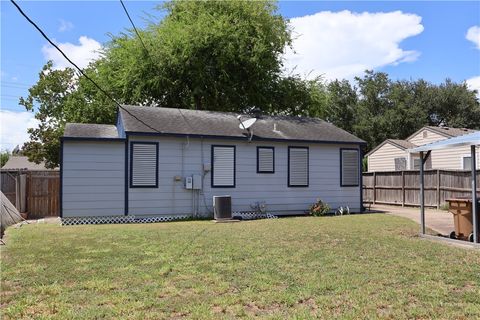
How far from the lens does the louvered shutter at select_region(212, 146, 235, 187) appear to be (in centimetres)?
1434

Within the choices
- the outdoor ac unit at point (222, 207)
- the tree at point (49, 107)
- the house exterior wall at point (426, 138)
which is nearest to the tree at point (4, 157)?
the tree at point (49, 107)

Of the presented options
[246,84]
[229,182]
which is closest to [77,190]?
[229,182]

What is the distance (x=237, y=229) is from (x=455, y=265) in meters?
5.67

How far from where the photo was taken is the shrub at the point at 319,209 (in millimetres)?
15102

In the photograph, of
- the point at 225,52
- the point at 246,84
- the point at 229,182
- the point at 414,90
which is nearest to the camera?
the point at 229,182

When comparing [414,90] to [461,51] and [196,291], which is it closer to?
[461,51]

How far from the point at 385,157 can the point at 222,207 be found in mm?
17728

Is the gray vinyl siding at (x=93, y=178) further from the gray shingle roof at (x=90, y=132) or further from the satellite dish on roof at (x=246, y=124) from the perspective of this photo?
the satellite dish on roof at (x=246, y=124)

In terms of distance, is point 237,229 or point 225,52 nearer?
point 237,229

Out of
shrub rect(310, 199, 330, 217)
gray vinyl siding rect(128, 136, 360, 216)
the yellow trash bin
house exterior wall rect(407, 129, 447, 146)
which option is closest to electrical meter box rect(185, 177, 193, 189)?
gray vinyl siding rect(128, 136, 360, 216)

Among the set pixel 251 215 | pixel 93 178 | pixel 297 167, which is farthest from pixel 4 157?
pixel 297 167

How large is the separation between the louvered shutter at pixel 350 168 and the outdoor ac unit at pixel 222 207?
5.22 meters

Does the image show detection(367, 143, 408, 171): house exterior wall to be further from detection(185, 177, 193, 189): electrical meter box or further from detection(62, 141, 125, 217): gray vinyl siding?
detection(62, 141, 125, 217): gray vinyl siding

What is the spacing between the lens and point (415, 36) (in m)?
18.5
